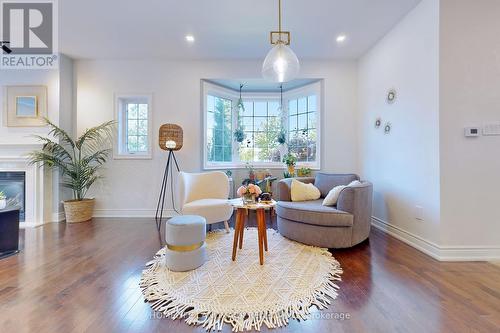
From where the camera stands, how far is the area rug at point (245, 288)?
4.99 feet

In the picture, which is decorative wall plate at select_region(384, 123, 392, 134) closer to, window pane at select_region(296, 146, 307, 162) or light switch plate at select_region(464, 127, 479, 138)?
light switch plate at select_region(464, 127, 479, 138)

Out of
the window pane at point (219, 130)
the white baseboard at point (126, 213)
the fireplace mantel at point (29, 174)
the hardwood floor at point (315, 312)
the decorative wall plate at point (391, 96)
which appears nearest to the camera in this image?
the hardwood floor at point (315, 312)

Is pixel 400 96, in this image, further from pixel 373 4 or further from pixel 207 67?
pixel 207 67

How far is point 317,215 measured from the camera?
2646mm

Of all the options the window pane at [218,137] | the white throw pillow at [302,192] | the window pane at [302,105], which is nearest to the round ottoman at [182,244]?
the white throw pillow at [302,192]

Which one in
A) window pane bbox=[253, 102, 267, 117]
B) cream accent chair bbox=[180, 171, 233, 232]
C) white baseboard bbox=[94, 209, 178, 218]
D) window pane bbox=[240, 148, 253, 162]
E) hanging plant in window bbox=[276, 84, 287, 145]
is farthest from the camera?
window pane bbox=[253, 102, 267, 117]

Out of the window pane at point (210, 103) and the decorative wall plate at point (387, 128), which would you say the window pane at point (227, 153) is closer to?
the window pane at point (210, 103)

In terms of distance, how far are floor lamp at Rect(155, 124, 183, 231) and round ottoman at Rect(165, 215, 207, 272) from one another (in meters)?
1.65

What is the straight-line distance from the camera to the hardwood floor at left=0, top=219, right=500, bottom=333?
1.44 m

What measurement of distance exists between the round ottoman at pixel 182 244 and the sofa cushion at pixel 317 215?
1231mm

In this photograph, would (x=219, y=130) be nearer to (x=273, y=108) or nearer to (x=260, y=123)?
(x=260, y=123)

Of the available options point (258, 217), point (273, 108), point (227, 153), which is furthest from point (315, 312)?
point (273, 108)

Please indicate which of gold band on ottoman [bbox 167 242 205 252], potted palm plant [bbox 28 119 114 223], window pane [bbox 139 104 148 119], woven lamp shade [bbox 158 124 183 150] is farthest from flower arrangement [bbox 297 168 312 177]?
potted palm plant [bbox 28 119 114 223]

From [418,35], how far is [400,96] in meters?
0.70
